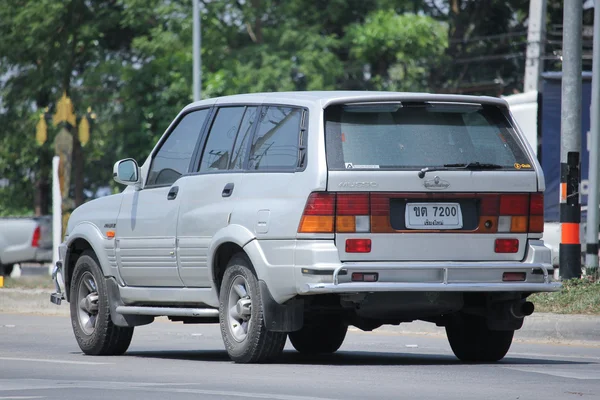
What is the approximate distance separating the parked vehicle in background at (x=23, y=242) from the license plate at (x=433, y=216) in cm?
2239

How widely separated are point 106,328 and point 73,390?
2.98 m

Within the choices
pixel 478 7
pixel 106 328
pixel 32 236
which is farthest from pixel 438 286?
pixel 478 7

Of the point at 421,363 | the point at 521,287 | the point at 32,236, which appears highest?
the point at 521,287

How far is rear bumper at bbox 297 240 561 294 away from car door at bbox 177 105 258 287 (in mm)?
1063

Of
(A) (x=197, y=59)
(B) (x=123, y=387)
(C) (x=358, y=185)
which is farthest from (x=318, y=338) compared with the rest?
(A) (x=197, y=59)

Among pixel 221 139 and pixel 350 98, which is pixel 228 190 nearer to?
pixel 221 139

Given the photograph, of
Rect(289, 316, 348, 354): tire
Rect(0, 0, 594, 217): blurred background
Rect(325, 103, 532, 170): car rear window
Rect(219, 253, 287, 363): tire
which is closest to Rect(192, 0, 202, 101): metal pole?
Rect(0, 0, 594, 217): blurred background

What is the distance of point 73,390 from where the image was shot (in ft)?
27.0

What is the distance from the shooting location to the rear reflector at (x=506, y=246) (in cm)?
973

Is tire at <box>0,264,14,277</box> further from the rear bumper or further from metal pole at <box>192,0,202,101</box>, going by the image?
the rear bumper

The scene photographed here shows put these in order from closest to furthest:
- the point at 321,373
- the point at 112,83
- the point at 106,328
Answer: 1. the point at 321,373
2. the point at 106,328
3. the point at 112,83

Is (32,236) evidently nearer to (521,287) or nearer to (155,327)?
(155,327)

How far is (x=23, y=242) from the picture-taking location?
3130cm

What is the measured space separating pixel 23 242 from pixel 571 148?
58.2 feet
